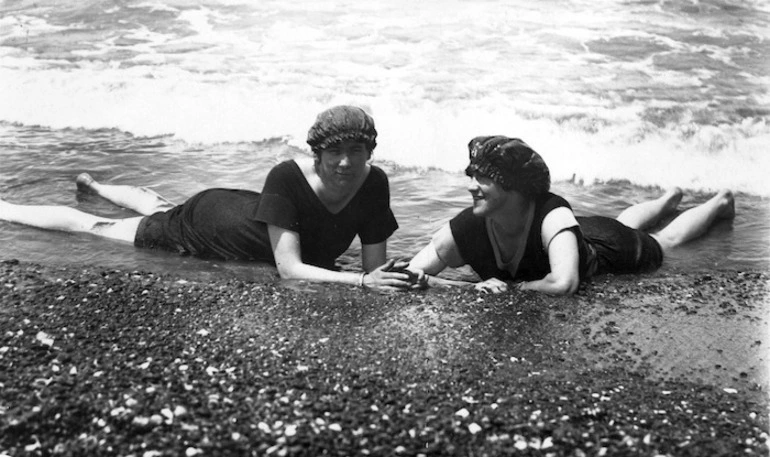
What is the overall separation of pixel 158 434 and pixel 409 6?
8.90 meters

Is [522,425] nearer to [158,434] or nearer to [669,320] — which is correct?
[158,434]

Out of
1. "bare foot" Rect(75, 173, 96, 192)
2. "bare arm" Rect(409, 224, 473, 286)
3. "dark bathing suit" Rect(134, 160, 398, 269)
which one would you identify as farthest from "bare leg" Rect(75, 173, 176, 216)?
"bare arm" Rect(409, 224, 473, 286)

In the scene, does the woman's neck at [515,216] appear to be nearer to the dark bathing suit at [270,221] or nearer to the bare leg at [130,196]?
the dark bathing suit at [270,221]

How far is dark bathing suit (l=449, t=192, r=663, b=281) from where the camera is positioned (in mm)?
5043

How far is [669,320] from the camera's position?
15.4 feet

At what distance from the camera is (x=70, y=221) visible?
21.0 feet

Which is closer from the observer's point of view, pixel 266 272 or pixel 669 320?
pixel 669 320

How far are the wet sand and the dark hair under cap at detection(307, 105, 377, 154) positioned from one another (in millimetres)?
935

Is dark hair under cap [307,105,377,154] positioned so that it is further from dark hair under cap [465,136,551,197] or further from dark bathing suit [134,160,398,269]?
dark hair under cap [465,136,551,197]

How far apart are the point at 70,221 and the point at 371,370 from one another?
3.61m

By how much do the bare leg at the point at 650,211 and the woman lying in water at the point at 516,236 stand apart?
98cm

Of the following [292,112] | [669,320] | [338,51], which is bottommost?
[669,320]

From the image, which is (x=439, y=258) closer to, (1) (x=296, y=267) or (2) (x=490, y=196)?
(2) (x=490, y=196)

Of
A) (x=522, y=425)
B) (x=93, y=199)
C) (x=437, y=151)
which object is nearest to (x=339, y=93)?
(x=437, y=151)
